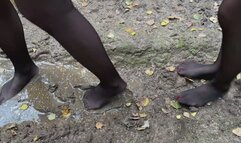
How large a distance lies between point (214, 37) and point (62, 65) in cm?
98

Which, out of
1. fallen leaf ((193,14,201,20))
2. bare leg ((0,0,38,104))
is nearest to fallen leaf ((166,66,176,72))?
fallen leaf ((193,14,201,20))

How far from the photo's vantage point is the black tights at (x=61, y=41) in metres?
1.79

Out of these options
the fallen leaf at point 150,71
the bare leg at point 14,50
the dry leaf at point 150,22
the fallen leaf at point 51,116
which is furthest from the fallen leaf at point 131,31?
the fallen leaf at point 51,116

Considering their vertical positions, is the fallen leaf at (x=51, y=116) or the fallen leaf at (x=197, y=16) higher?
the fallen leaf at (x=197, y=16)

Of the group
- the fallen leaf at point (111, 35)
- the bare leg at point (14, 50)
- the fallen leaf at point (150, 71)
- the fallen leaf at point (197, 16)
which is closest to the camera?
the bare leg at point (14, 50)

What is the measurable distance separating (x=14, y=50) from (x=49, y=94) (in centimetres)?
34

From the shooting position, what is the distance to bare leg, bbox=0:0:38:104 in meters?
2.14

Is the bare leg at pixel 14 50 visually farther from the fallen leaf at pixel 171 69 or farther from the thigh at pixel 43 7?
the fallen leaf at pixel 171 69

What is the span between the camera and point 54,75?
2557 mm

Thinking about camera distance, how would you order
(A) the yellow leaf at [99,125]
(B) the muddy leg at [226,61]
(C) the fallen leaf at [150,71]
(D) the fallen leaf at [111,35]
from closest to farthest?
(B) the muddy leg at [226,61] → (A) the yellow leaf at [99,125] → (C) the fallen leaf at [150,71] → (D) the fallen leaf at [111,35]

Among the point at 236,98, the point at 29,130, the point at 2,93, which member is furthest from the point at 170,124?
the point at 2,93

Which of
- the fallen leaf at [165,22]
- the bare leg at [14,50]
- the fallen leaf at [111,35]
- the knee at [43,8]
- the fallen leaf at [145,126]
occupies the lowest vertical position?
the fallen leaf at [145,126]

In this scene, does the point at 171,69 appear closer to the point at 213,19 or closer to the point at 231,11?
the point at 213,19

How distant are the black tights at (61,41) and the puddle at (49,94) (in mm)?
51
